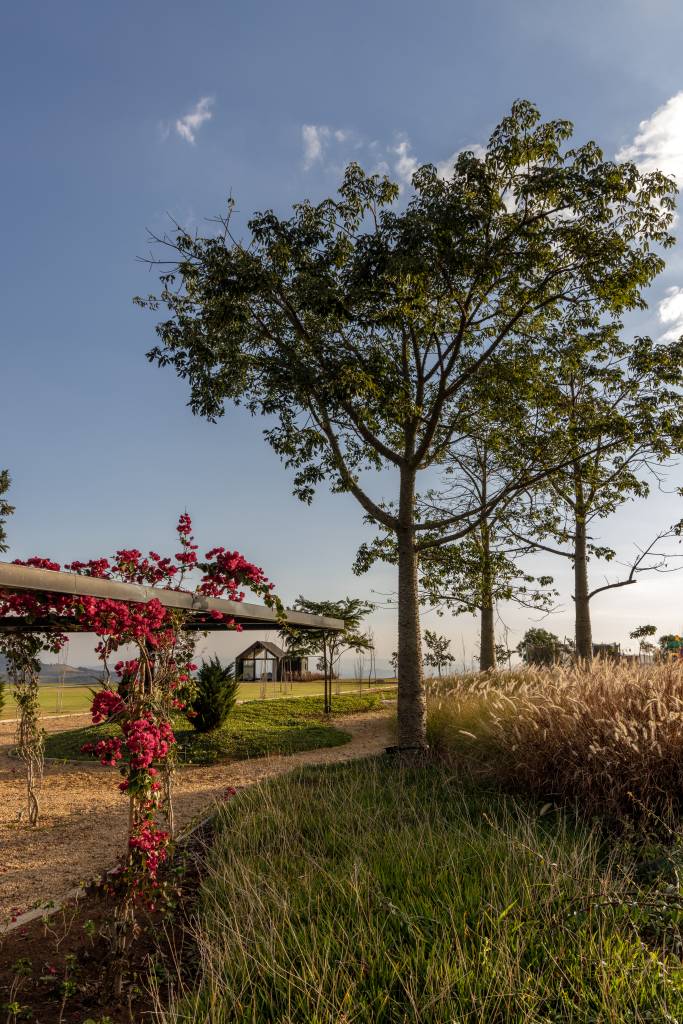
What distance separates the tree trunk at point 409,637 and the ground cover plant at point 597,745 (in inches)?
52.4

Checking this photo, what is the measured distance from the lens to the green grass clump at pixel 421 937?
2916 millimetres

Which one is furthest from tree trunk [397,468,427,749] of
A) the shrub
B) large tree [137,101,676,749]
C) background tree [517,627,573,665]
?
background tree [517,627,573,665]

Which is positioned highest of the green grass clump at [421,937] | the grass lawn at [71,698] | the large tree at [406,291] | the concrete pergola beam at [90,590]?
the large tree at [406,291]

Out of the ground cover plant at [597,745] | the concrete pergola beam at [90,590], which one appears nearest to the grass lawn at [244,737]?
the concrete pergola beam at [90,590]

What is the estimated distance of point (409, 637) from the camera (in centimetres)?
1018

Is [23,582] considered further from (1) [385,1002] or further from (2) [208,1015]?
(1) [385,1002]

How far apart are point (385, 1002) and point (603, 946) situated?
1201mm

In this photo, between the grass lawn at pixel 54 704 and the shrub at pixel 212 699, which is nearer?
the shrub at pixel 212 699

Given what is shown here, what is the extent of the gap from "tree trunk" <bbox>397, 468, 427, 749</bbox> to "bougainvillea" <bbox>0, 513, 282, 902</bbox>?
3.45 metres

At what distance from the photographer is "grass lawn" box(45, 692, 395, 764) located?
12.6 metres

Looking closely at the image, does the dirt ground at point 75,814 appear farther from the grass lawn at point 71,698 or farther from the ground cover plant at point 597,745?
the ground cover plant at point 597,745

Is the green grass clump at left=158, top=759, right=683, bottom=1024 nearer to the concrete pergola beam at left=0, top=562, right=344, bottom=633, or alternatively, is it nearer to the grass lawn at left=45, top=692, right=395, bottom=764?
the concrete pergola beam at left=0, top=562, right=344, bottom=633

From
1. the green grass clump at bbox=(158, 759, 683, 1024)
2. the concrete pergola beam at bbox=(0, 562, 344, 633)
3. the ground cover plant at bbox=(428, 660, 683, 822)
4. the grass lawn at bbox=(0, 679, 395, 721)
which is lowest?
the grass lawn at bbox=(0, 679, 395, 721)

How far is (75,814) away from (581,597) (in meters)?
12.6
